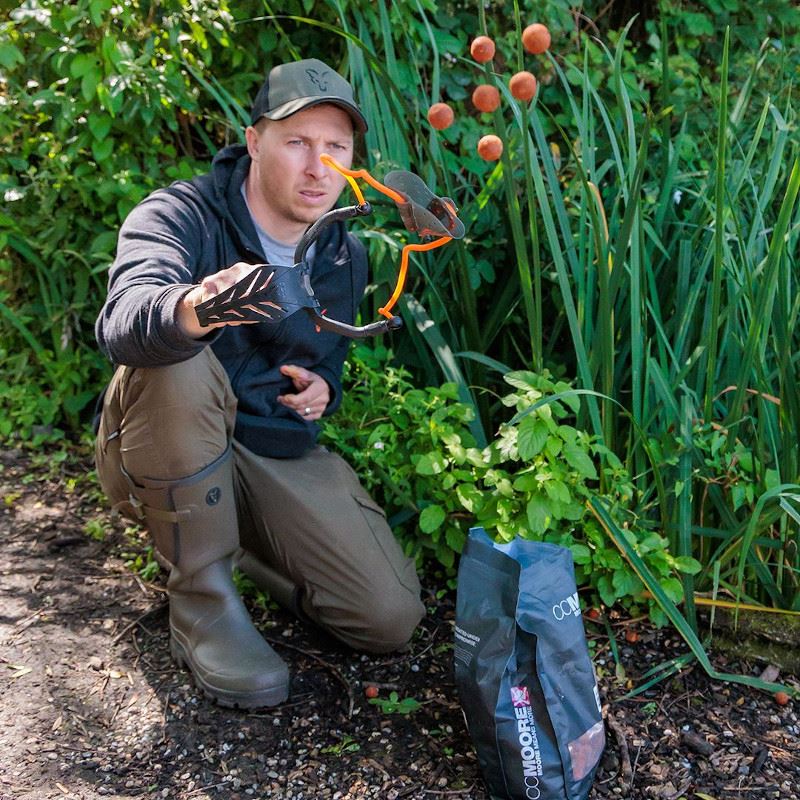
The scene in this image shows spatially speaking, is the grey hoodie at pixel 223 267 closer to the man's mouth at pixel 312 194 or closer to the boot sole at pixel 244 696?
the man's mouth at pixel 312 194

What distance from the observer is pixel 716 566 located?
83.7 inches

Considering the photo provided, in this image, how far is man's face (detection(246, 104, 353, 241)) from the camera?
2127mm

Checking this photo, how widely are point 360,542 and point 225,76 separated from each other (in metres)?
1.66

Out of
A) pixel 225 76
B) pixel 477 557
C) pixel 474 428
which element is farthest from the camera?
pixel 225 76

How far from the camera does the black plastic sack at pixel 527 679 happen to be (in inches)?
67.3

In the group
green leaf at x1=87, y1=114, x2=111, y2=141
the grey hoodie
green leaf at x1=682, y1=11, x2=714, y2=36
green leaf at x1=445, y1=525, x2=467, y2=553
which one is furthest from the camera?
→ green leaf at x1=682, y1=11, x2=714, y2=36

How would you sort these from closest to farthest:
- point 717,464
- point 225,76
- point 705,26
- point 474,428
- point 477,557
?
point 477,557
point 717,464
point 474,428
point 225,76
point 705,26

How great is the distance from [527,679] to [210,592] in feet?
2.51

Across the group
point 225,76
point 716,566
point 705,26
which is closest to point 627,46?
point 705,26

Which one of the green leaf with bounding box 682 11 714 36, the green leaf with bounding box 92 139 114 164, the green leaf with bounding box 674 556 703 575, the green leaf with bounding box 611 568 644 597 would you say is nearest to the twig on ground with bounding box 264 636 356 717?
the green leaf with bounding box 611 568 644 597

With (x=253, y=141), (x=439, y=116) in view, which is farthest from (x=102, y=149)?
(x=439, y=116)

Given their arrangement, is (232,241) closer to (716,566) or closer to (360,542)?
(360,542)

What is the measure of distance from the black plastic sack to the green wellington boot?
1.59 feet

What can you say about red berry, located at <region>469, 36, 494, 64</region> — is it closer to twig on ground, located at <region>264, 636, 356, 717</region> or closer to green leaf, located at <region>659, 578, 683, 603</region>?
green leaf, located at <region>659, 578, 683, 603</region>
